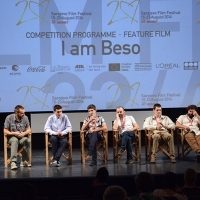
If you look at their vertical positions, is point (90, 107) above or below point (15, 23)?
below

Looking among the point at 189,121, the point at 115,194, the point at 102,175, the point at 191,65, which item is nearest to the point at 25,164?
the point at 189,121

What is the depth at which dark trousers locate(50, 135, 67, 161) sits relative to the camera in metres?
7.22

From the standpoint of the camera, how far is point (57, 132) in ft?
24.1

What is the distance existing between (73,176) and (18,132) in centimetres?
151

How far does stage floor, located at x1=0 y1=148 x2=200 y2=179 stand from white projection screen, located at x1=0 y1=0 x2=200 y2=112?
3.45 ft

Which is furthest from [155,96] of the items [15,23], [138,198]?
[138,198]

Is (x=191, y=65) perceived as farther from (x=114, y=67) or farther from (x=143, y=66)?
(x=114, y=67)

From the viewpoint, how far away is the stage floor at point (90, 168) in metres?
6.31

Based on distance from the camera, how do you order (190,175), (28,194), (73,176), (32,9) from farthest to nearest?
(32,9) → (73,176) → (190,175) → (28,194)

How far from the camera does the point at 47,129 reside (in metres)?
7.37

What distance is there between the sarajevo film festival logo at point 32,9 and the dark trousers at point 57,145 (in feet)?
6.72

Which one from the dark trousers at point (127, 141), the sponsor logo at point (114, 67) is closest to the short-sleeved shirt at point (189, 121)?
the dark trousers at point (127, 141)

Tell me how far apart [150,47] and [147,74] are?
1.50ft

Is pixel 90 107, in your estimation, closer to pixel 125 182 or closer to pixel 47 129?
pixel 47 129
